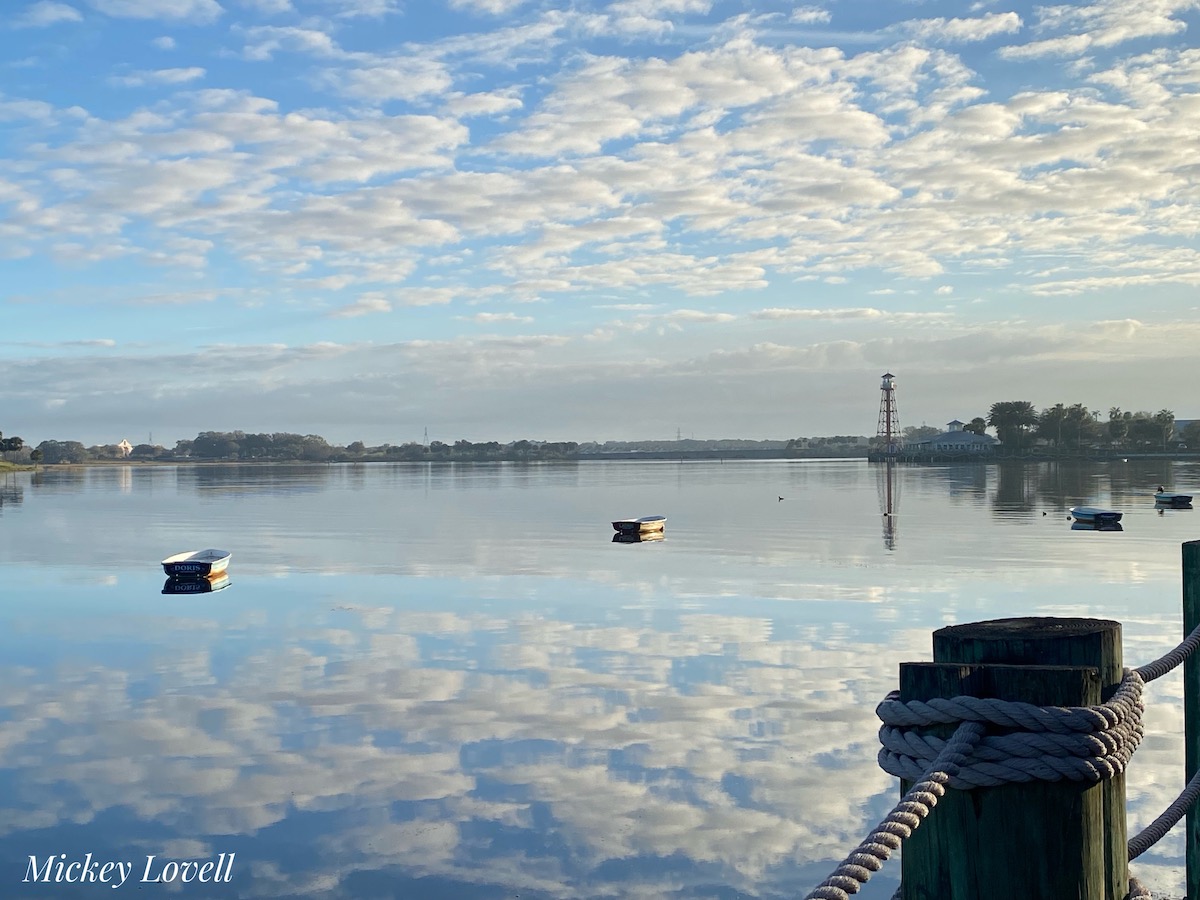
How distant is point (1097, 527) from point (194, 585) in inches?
1736

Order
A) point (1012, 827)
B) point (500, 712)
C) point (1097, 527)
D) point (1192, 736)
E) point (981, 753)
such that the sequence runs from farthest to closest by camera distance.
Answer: point (1097, 527)
point (500, 712)
point (1192, 736)
point (1012, 827)
point (981, 753)

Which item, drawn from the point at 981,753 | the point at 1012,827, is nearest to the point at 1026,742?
the point at 981,753

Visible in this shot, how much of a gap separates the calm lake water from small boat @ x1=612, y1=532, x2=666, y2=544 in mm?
8893

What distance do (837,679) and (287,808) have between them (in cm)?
1089

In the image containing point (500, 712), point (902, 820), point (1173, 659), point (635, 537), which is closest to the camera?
point (902, 820)

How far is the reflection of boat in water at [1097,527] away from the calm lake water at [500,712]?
27.6 feet

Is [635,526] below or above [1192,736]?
below

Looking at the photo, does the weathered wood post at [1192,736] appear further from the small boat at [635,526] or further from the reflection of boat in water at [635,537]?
the small boat at [635,526]

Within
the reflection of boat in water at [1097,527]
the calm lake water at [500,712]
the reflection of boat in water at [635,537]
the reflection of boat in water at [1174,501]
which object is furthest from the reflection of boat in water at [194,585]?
the reflection of boat in water at [1174,501]

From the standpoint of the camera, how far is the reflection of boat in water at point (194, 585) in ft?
122

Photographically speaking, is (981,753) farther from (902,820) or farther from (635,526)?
(635,526)

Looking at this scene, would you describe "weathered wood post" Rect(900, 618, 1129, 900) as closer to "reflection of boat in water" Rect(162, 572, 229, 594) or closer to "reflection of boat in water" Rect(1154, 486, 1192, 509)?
"reflection of boat in water" Rect(162, 572, 229, 594)

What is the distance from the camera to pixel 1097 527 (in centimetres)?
5612

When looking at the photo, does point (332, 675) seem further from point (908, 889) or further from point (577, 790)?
point (908, 889)
